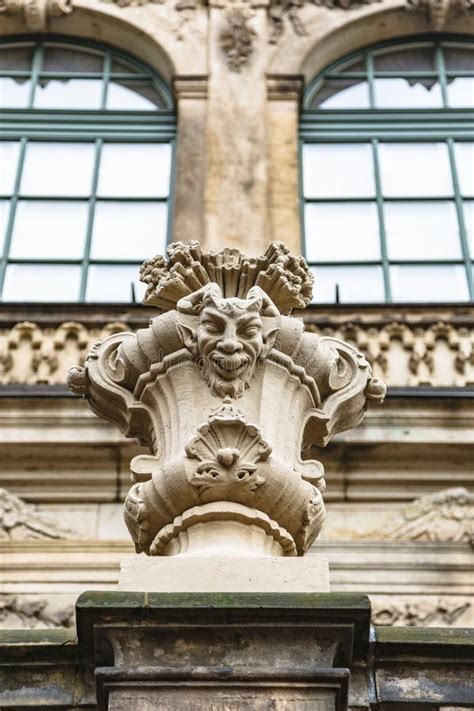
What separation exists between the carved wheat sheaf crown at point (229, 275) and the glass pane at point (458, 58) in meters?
9.74

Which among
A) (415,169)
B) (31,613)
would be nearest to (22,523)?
(31,613)

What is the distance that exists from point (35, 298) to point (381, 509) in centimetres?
387

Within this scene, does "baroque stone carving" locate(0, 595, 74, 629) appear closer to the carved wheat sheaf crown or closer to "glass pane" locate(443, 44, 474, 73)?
the carved wheat sheaf crown

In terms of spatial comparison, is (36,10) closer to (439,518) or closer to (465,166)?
(465,166)

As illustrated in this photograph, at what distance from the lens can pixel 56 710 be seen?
457 cm

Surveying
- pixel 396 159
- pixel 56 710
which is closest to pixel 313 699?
pixel 56 710

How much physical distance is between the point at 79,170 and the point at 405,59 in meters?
3.71

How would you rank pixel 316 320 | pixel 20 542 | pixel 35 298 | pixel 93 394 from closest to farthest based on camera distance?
pixel 93 394 → pixel 20 542 → pixel 316 320 → pixel 35 298

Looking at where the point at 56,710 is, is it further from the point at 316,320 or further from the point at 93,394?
the point at 316,320

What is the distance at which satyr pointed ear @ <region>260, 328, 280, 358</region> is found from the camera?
5.35 metres

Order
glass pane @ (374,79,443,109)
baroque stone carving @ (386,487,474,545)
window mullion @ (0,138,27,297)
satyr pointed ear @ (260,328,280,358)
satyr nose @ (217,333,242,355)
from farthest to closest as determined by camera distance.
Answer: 1. glass pane @ (374,79,443,109)
2. window mullion @ (0,138,27,297)
3. baroque stone carving @ (386,487,474,545)
4. satyr pointed ear @ (260,328,280,358)
5. satyr nose @ (217,333,242,355)

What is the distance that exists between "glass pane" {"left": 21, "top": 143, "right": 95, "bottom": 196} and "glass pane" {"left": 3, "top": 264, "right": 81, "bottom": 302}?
3.23ft

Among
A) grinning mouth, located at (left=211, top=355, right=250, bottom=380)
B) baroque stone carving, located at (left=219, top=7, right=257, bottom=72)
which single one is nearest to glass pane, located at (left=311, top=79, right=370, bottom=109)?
baroque stone carving, located at (left=219, top=7, right=257, bottom=72)

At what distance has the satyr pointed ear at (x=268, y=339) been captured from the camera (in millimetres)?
5348
